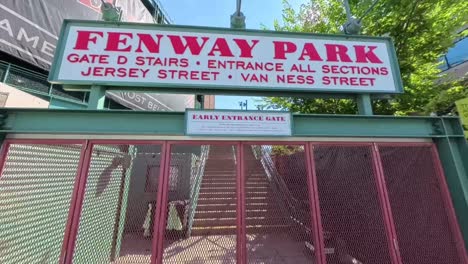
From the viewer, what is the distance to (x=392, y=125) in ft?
13.0

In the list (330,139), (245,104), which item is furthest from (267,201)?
(245,104)

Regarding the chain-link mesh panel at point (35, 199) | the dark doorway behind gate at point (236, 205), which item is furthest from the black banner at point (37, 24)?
the dark doorway behind gate at point (236, 205)

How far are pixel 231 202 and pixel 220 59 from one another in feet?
8.02

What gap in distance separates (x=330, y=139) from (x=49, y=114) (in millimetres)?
4272

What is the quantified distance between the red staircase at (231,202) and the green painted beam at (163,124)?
824mm

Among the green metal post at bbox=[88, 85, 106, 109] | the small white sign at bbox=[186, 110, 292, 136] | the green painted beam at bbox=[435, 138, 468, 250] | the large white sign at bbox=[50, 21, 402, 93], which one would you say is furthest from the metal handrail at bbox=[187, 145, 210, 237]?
the green painted beam at bbox=[435, 138, 468, 250]

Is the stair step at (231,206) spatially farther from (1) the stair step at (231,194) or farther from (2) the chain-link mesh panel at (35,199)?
→ (2) the chain-link mesh panel at (35,199)

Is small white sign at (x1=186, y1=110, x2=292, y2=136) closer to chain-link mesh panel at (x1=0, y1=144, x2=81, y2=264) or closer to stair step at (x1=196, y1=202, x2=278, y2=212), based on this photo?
stair step at (x1=196, y1=202, x2=278, y2=212)

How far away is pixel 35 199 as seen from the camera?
357cm

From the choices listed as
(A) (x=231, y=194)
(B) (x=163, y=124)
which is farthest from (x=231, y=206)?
(B) (x=163, y=124)

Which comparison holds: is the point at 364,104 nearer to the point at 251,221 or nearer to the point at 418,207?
the point at 418,207

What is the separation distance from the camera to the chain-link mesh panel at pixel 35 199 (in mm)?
3221

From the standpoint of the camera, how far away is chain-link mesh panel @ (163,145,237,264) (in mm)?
3215

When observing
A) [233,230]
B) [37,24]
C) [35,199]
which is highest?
[37,24]
